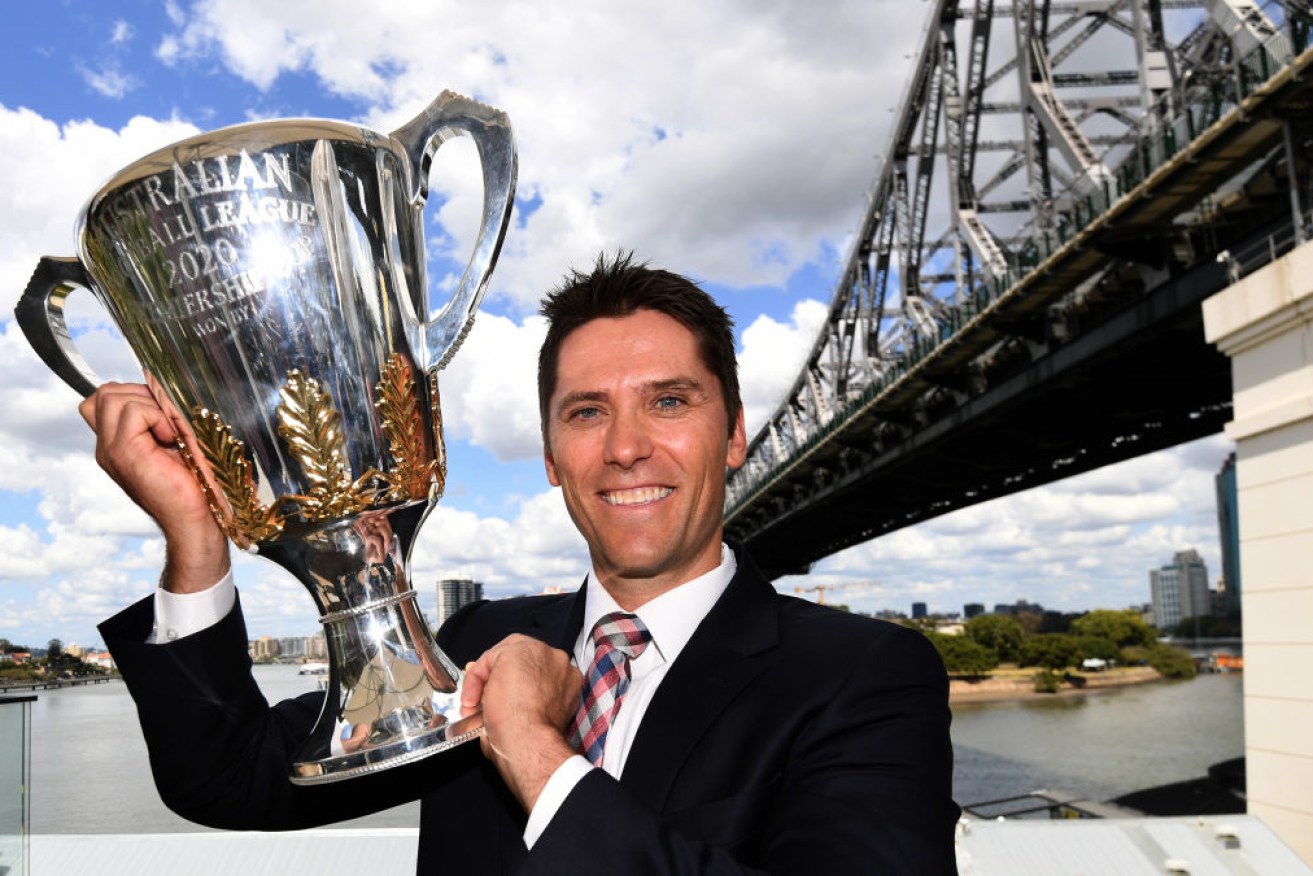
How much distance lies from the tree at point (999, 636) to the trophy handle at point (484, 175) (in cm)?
6619

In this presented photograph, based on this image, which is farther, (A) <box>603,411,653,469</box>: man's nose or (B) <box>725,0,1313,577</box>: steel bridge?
(B) <box>725,0,1313,577</box>: steel bridge

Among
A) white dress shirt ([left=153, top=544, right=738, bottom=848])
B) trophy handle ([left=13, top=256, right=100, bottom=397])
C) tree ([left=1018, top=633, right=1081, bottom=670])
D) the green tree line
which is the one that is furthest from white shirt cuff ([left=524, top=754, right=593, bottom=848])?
tree ([left=1018, top=633, right=1081, bottom=670])

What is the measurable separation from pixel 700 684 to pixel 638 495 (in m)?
0.25

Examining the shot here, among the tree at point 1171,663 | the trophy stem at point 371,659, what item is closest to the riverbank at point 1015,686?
the tree at point 1171,663

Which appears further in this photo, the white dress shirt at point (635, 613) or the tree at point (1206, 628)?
the tree at point (1206, 628)

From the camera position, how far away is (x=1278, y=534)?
7.21 meters

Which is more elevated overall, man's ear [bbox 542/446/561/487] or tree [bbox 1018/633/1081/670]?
man's ear [bbox 542/446/561/487]

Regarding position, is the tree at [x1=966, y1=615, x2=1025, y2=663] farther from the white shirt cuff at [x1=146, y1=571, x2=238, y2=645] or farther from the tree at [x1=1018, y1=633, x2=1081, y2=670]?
the white shirt cuff at [x1=146, y1=571, x2=238, y2=645]

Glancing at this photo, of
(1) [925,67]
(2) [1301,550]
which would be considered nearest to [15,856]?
(2) [1301,550]

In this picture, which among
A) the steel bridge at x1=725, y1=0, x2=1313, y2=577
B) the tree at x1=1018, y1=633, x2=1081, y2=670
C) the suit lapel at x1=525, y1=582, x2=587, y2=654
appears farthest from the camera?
the tree at x1=1018, y1=633, x2=1081, y2=670

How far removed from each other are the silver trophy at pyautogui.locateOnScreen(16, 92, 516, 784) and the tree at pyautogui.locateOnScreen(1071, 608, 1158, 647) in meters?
76.7

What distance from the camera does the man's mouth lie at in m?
1.45

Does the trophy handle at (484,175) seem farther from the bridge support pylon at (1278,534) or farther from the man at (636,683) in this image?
the bridge support pylon at (1278,534)

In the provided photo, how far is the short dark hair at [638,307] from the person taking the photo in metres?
1.43
